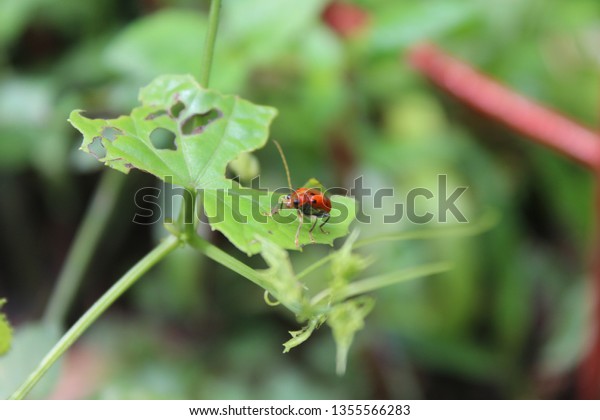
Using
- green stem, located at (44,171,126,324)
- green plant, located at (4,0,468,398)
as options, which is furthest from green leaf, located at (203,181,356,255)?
green stem, located at (44,171,126,324)

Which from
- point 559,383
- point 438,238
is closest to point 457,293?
point 438,238

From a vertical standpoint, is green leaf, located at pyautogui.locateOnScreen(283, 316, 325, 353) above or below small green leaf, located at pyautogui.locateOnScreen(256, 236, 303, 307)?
below

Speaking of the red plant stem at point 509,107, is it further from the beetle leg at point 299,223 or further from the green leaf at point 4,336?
the green leaf at point 4,336

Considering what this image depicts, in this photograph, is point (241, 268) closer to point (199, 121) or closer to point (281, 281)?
point (281, 281)

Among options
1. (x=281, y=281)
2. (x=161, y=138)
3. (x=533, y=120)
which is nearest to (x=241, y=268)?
(x=281, y=281)

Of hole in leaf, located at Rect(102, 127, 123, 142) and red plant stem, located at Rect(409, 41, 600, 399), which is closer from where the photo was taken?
hole in leaf, located at Rect(102, 127, 123, 142)

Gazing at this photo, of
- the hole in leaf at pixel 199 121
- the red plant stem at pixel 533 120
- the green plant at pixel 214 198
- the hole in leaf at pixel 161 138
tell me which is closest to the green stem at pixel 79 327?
the green plant at pixel 214 198

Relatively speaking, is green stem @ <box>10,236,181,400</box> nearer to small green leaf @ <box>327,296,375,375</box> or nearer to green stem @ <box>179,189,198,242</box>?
green stem @ <box>179,189,198,242</box>

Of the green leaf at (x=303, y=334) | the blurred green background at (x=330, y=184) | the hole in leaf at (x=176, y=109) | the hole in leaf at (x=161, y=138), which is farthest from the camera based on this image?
the blurred green background at (x=330, y=184)
